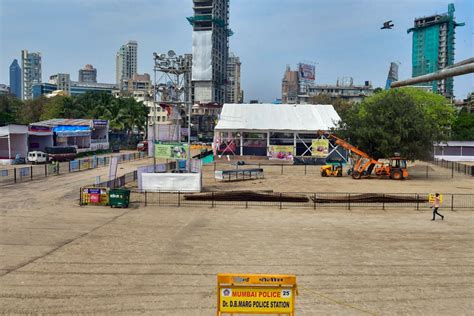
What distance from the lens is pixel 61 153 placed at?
60.6 meters

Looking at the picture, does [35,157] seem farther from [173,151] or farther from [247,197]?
[247,197]

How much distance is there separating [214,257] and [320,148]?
52046 mm

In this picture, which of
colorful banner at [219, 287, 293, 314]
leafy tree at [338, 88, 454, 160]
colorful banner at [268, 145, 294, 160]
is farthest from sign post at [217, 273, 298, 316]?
colorful banner at [268, 145, 294, 160]

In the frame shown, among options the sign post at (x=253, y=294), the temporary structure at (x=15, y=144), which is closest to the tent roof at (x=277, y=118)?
the temporary structure at (x=15, y=144)

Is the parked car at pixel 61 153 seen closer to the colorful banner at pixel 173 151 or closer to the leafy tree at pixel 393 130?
the colorful banner at pixel 173 151

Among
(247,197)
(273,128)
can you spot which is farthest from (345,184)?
(273,128)

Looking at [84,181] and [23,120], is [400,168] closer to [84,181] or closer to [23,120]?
[84,181]

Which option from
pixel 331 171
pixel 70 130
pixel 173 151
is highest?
pixel 70 130

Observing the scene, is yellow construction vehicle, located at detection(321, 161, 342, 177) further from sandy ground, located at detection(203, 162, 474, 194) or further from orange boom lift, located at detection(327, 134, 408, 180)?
orange boom lift, located at detection(327, 134, 408, 180)

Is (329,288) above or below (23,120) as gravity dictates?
below

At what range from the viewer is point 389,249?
18000 millimetres

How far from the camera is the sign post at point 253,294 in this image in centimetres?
772

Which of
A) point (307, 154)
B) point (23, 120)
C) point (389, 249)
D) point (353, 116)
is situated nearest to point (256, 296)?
point (389, 249)

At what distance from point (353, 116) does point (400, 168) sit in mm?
8276
